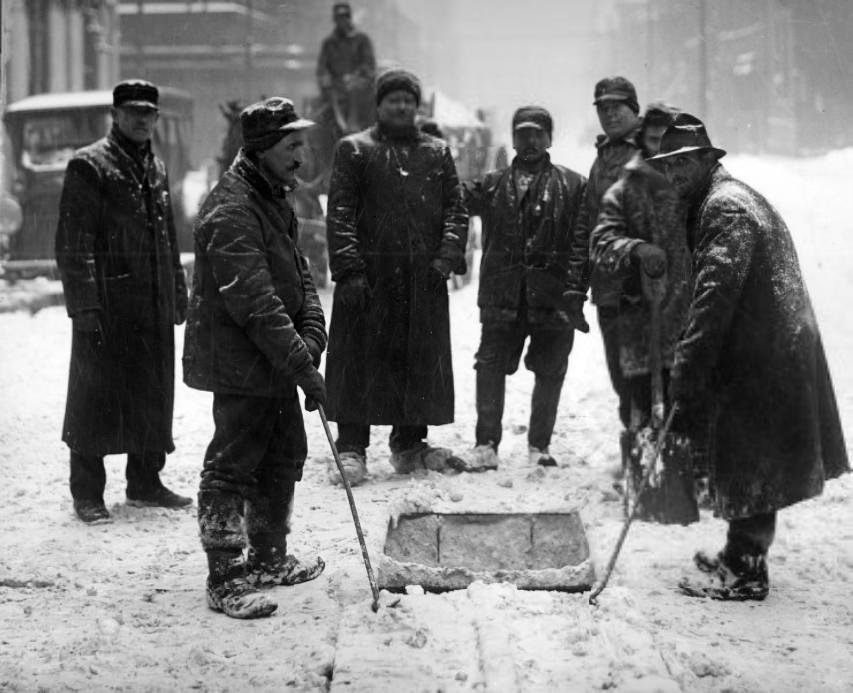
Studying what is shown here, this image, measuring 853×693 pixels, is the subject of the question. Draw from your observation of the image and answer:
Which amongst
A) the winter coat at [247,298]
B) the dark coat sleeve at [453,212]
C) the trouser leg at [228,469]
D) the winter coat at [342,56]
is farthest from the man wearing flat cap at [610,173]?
the winter coat at [342,56]

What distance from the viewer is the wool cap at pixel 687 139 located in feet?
15.0

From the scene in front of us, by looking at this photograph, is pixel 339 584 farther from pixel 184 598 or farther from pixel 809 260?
pixel 809 260

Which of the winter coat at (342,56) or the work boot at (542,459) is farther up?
the winter coat at (342,56)

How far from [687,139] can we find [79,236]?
9.84ft

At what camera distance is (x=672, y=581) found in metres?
4.78

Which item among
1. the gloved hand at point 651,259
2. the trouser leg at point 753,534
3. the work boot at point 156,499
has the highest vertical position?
the gloved hand at point 651,259

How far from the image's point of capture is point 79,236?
5.69 m

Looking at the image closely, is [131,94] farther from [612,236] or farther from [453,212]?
[612,236]

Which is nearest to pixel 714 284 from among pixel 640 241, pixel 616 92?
pixel 640 241

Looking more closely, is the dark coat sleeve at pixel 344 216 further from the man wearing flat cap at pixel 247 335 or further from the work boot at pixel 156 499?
the man wearing flat cap at pixel 247 335

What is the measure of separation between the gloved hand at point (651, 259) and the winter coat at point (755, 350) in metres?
0.81

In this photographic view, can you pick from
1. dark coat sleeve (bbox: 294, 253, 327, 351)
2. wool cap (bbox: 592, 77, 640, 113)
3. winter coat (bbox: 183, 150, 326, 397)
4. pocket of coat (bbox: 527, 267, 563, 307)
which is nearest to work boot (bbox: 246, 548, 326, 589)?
winter coat (bbox: 183, 150, 326, 397)

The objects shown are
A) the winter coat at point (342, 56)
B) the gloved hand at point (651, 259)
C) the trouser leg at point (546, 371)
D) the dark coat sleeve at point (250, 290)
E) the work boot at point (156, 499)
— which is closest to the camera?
the dark coat sleeve at point (250, 290)

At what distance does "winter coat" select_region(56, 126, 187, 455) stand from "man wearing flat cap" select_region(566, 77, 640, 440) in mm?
2279
